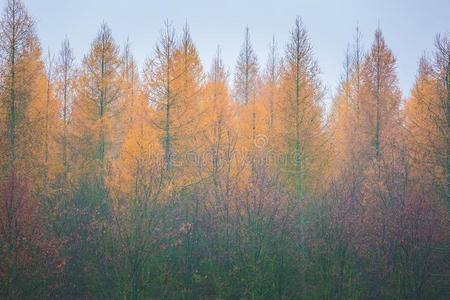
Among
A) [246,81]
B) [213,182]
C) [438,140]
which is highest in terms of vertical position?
[246,81]

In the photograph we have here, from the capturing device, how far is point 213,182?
557 inches

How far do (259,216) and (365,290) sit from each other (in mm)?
5238

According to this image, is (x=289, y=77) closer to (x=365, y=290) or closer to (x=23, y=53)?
(x=365, y=290)

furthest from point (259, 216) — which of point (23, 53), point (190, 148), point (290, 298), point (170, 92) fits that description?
point (23, 53)

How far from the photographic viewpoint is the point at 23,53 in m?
16.3

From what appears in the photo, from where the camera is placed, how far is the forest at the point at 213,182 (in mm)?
10312

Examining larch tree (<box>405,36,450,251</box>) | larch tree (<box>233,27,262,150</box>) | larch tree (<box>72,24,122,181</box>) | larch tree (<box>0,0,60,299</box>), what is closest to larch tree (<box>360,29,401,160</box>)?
larch tree (<box>405,36,450,251</box>)

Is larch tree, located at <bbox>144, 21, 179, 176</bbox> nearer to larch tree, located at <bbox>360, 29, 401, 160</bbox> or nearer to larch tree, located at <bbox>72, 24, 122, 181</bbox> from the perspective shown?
larch tree, located at <bbox>72, 24, 122, 181</bbox>

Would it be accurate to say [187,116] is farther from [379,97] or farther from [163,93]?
[379,97]

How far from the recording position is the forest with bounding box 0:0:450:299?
33.8ft

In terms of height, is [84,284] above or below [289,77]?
below

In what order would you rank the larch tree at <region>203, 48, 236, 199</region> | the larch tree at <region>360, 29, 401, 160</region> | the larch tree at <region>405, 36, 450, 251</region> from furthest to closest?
the larch tree at <region>360, 29, 401, 160</region>, the larch tree at <region>405, 36, 450, 251</region>, the larch tree at <region>203, 48, 236, 199</region>

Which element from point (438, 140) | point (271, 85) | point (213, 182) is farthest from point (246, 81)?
point (438, 140)

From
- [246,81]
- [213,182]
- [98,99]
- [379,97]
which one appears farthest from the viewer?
[246,81]
